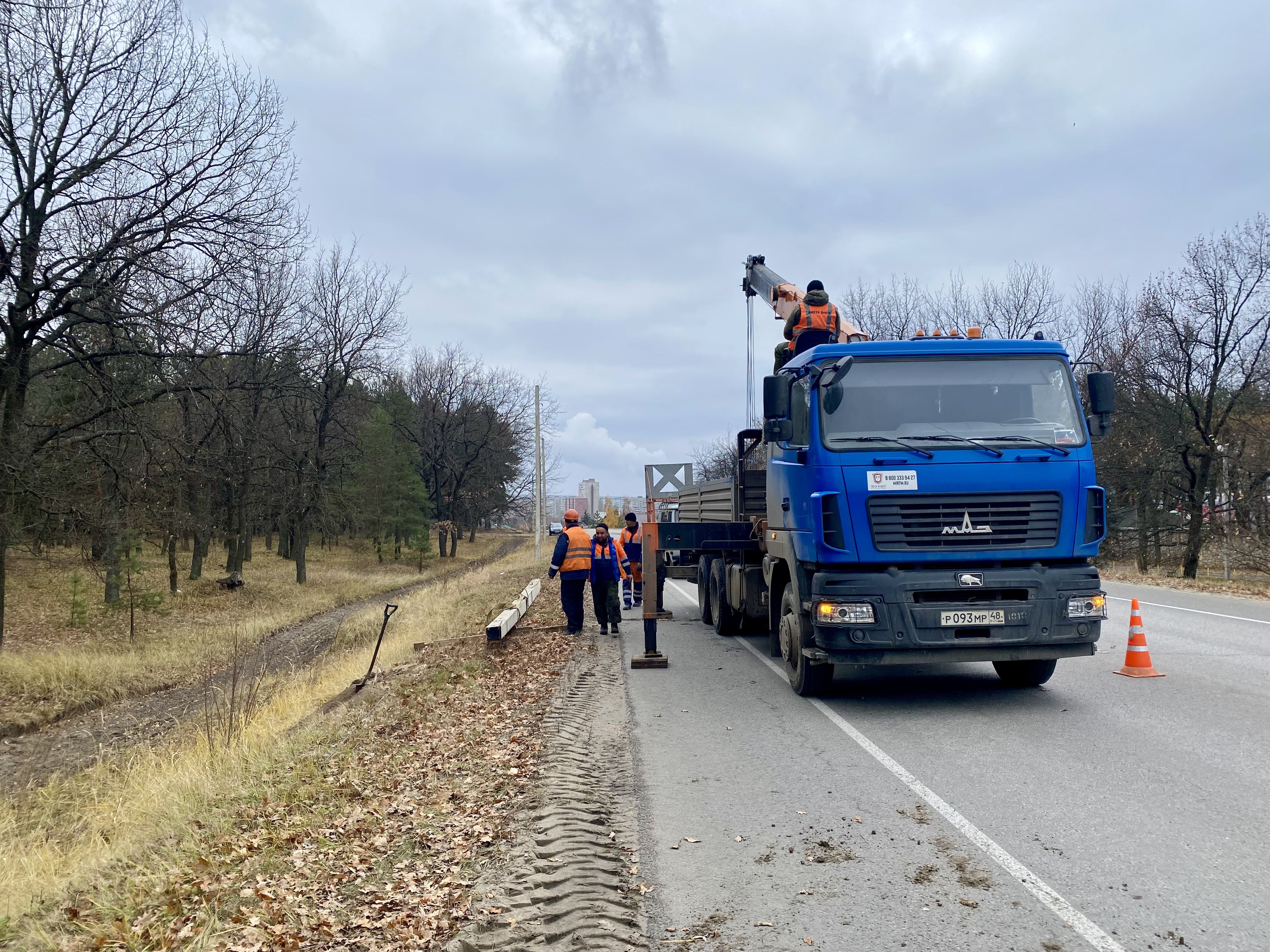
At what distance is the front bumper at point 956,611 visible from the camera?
24.1 ft

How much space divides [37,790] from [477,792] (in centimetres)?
657

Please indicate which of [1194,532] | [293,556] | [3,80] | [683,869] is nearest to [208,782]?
[683,869]

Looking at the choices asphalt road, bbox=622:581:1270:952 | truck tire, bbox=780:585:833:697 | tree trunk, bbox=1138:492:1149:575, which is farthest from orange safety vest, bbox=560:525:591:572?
tree trunk, bbox=1138:492:1149:575

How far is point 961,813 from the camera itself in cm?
508

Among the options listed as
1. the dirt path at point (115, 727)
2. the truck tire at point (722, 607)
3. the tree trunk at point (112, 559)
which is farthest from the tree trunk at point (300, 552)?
the truck tire at point (722, 607)

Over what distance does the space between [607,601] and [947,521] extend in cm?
757

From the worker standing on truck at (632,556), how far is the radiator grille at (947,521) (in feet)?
30.1

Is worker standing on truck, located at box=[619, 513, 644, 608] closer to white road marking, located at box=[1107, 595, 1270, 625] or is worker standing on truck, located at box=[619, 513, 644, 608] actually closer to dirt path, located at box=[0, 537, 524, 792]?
dirt path, located at box=[0, 537, 524, 792]

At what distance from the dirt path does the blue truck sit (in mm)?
6414

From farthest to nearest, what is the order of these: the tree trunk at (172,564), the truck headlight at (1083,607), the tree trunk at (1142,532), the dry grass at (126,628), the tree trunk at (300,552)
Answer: the tree trunk at (300,552) → the tree trunk at (1142,532) → the tree trunk at (172,564) → the dry grass at (126,628) → the truck headlight at (1083,607)

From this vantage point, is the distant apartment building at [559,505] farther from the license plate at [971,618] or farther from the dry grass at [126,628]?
the license plate at [971,618]

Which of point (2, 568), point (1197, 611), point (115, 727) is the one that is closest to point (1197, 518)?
point (1197, 611)

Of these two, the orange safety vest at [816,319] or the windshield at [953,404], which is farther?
the orange safety vest at [816,319]

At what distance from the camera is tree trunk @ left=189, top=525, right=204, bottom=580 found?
30.1m
